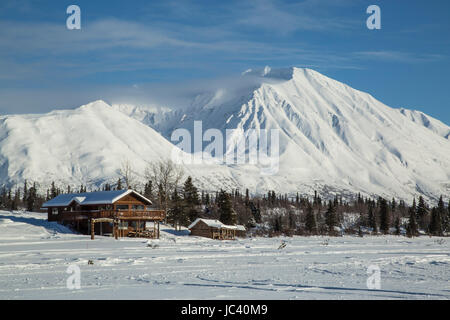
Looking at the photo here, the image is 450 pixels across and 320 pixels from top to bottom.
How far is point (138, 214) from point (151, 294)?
165 feet

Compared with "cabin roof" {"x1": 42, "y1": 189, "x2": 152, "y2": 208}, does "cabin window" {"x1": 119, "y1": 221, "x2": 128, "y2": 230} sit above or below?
below

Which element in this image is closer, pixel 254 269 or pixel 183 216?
pixel 254 269

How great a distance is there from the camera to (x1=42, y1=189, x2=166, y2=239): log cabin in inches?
2672

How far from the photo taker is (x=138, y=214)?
68.9 metres

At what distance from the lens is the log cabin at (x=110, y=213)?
223 feet

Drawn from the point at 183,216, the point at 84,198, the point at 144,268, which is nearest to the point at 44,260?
the point at 144,268

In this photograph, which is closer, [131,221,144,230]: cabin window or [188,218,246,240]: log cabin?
[131,221,144,230]: cabin window

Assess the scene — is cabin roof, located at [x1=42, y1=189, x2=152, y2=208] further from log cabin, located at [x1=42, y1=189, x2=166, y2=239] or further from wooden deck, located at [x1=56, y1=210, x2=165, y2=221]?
wooden deck, located at [x1=56, y1=210, x2=165, y2=221]

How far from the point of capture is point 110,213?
66812mm

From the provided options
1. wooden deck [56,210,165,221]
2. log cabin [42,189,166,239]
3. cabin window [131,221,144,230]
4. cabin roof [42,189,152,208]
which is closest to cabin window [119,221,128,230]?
log cabin [42,189,166,239]

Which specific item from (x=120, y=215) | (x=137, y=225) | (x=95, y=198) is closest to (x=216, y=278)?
(x=120, y=215)

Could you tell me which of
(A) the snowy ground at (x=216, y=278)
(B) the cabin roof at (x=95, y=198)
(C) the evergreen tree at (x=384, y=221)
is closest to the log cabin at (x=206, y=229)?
(B) the cabin roof at (x=95, y=198)

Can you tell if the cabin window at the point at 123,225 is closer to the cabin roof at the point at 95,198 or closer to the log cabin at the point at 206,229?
the cabin roof at the point at 95,198
